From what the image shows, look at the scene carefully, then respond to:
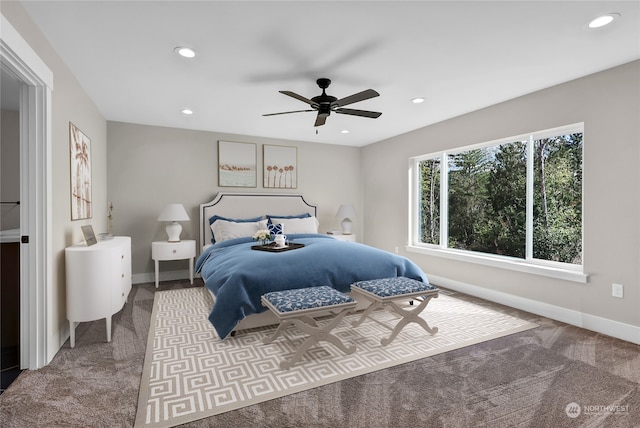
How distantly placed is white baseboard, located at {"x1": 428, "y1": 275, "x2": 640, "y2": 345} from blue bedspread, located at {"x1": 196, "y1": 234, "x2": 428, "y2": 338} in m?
1.14

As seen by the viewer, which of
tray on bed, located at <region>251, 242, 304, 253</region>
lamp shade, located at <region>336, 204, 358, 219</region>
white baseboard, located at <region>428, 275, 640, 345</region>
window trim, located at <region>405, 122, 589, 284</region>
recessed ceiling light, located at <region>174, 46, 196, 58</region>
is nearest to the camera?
recessed ceiling light, located at <region>174, 46, 196, 58</region>

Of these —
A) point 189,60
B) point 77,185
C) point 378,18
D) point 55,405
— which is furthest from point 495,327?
point 77,185

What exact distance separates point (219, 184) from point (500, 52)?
414cm

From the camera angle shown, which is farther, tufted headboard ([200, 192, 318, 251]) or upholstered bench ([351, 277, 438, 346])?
tufted headboard ([200, 192, 318, 251])

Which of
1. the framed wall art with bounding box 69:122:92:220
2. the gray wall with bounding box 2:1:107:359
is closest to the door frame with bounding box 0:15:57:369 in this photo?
the gray wall with bounding box 2:1:107:359

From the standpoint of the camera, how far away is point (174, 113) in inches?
167

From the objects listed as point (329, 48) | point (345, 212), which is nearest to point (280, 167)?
point (345, 212)

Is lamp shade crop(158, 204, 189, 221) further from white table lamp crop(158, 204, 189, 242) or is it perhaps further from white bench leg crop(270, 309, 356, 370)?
white bench leg crop(270, 309, 356, 370)

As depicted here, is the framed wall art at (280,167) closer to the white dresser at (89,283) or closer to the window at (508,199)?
the window at (508,199)

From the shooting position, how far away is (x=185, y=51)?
2570 millimetres

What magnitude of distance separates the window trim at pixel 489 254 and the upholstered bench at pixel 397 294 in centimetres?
144

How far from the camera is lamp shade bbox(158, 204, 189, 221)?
454 centimetres

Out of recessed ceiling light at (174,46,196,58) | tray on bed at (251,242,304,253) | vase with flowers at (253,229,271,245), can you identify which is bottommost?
tray on bed at (251,242,304,253)

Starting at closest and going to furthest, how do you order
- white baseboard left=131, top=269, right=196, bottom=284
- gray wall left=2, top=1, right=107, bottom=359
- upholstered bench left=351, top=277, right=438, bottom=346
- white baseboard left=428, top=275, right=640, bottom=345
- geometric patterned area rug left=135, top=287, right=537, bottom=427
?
1. geometric patterned area rug left=135, top=287, right=537, bottom=427
2. gray wall left=2, top=1, right=107, bottom=359
3. upholstered bench left=351, top=277, right=438, bottom=346
4. white baseboard left=428, top=275, right=640, bottom=345
5. white baseboard left=131, top=269, right=196, bottom=284
